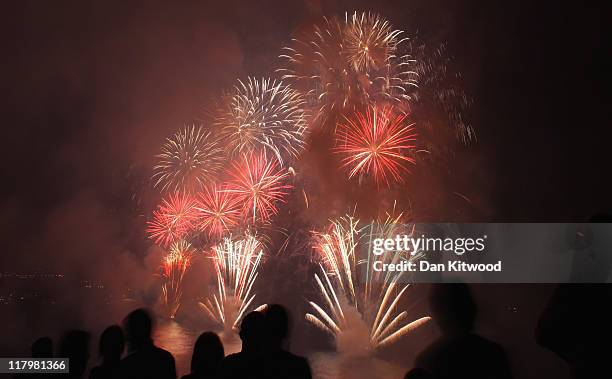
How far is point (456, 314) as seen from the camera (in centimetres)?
267

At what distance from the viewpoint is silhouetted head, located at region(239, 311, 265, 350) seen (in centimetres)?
277

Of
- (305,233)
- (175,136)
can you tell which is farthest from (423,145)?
(305,233)

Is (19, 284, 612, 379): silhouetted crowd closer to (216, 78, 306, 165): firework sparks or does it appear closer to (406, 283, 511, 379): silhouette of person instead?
(406, 283, 511, 379): silhouette of person

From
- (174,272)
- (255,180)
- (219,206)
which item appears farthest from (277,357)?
(174,272)

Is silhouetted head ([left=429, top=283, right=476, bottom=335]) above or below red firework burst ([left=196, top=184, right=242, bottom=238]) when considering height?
below

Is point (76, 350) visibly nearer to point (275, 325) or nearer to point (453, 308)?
point (275, 325)

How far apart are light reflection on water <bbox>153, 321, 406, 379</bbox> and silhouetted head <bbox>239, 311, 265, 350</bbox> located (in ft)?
52.7

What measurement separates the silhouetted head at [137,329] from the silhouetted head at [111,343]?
0.47ft

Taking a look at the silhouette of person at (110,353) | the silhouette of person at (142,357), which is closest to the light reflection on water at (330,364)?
the silhouette of person at (110,353)

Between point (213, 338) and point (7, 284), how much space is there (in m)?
74.8

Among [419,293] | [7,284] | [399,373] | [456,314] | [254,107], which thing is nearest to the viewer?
[456,314]

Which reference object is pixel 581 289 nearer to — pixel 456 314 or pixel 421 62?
pixel 456 314

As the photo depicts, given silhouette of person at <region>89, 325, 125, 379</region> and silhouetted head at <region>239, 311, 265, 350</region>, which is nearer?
silhouetted head at <region>239, 311, 265, 350</region>

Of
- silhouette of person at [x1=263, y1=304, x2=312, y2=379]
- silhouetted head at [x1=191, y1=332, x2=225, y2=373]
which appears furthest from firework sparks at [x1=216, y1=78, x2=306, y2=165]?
silhouette of person at [x1=263, y1=304, x2=312, y2=379]
